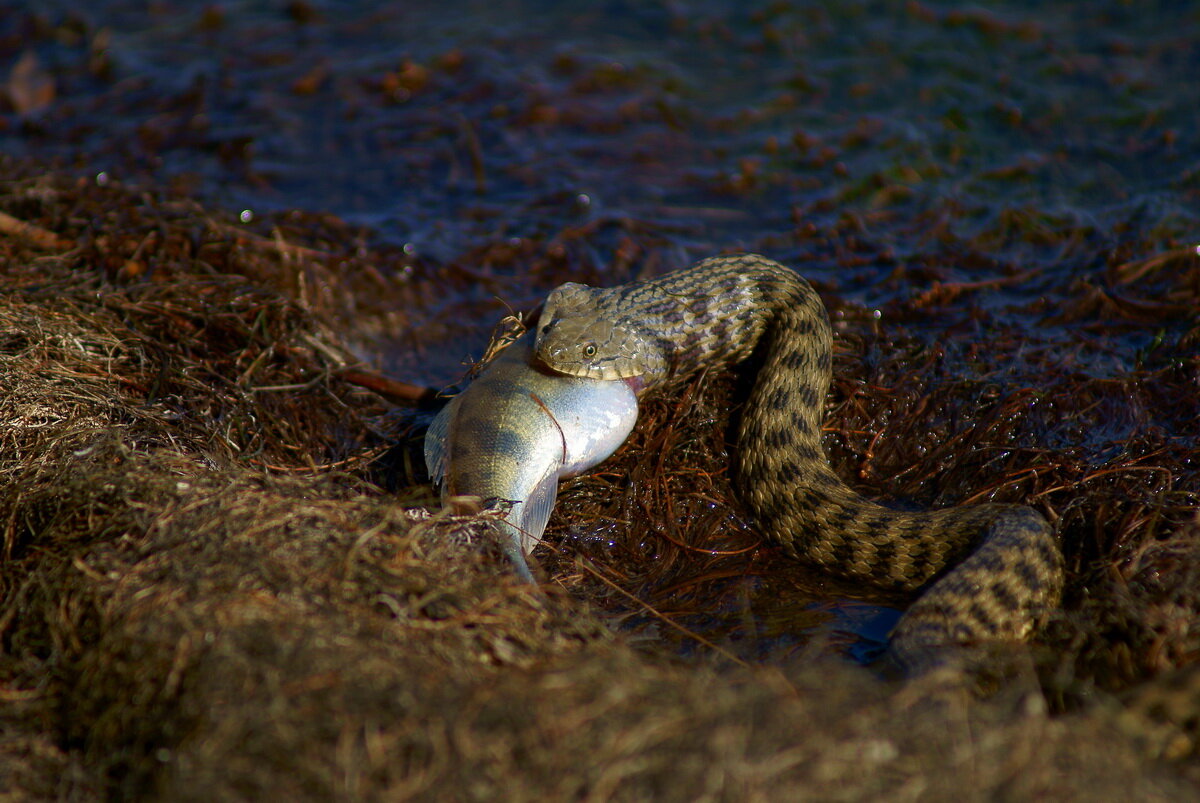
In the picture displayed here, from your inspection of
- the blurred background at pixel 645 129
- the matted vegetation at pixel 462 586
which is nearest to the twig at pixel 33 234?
the matted vegetation at pixel 462 586

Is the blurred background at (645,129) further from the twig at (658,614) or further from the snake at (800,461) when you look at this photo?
the twig at (658,614)

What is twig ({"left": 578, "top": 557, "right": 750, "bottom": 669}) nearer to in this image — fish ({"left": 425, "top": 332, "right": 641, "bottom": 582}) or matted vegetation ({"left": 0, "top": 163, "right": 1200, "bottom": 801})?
matted vegetation ({"left": 0, "top": 163, "right": 1200, "bottom": 801})

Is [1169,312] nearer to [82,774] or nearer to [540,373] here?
[540,373]

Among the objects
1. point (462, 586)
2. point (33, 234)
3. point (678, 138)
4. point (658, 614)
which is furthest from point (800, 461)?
point (33, 234)

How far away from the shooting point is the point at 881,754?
8.14 ft

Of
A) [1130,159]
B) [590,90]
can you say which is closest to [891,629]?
[1130,159]

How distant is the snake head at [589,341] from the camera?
4.51 meters

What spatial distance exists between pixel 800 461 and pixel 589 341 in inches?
46.0

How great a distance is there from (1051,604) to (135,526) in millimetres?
3572

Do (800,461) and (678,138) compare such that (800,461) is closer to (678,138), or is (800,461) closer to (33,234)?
(678,138)

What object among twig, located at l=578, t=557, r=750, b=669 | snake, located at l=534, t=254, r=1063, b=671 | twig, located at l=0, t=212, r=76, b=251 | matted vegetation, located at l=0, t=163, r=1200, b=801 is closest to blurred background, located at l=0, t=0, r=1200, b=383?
matted vegetation, located at l=0, t=163, r=1200, b=801

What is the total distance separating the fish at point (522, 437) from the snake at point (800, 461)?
15 cm

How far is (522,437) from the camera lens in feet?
13.7

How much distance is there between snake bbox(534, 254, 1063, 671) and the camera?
4.00m
